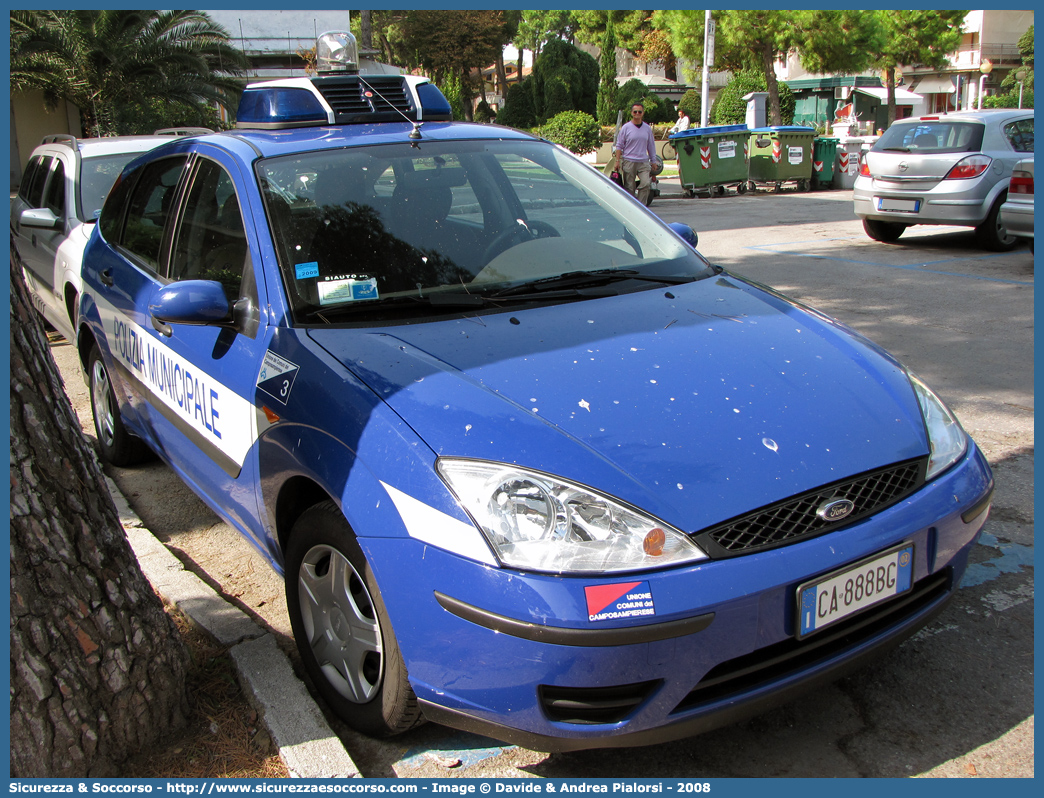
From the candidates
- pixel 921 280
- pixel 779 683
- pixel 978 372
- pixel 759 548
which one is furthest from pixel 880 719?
pixel 921 280

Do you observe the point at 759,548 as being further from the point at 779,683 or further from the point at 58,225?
the point at 58,225

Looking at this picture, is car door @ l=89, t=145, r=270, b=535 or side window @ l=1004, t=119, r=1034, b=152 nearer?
car door @ l=89, t=145, r=270, b=535

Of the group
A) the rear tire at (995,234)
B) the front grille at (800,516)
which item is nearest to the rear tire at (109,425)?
the front grille at (800,516)

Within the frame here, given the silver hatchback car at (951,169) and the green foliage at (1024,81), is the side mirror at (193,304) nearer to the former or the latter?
the silver hatchback car at (951,169)

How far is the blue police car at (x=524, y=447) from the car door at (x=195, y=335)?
0.02 m

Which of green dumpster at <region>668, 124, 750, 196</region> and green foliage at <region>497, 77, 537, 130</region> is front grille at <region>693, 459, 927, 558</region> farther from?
green foliage at <region>497, 77, 537, 130</region>

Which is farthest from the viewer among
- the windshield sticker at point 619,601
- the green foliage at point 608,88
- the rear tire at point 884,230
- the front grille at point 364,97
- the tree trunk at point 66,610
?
the green foliage at point 608,88

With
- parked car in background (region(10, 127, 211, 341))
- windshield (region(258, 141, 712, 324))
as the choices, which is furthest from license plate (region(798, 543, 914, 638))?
parked car in background (region(10, 127, 211, 341))

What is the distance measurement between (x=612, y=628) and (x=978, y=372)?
4718 millimetres

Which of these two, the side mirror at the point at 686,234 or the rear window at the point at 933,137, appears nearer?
the side mirror at the point at 686,234

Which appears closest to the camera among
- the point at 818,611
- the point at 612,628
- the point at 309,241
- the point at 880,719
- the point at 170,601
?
the point at 612,628

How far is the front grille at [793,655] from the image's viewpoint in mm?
2047

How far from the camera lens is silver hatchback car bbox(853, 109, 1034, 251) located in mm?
10195

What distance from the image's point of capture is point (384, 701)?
231 cm
